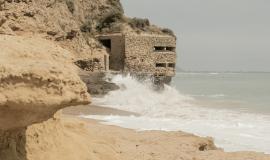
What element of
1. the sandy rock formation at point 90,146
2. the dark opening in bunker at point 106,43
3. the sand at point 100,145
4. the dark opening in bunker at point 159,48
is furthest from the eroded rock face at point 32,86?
the dark opening in bunker at point 159,48

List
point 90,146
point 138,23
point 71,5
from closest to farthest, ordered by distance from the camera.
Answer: point 90,146 < point 71,5 < point 138,23

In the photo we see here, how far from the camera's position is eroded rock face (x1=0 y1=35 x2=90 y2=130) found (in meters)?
3.00

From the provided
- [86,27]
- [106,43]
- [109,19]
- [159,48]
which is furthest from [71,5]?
[159,48]

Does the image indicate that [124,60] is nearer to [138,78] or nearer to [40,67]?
[138,78]

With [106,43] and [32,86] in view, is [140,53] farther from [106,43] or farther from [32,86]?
[32,86]

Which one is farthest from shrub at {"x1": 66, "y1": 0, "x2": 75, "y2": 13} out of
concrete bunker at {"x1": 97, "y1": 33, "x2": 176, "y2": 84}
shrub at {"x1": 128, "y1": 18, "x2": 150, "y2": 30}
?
shrub at {"x1": 128, "y1": 18, "x2": 150, "y2": 30}

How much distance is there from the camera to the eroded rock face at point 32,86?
3.00 m

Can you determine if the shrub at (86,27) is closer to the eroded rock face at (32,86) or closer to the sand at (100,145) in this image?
the sand at (100,145)

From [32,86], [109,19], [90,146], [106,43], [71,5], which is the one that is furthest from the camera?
[109,19]

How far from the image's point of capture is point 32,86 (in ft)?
10.1

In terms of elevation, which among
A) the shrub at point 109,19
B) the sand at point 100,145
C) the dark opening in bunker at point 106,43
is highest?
the shrub at point 109,19

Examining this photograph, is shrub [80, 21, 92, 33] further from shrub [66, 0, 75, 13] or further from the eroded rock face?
the eroded rock face

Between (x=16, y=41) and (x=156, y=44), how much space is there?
22250 mm

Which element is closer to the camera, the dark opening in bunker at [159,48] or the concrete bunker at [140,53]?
the concrete bunker at [140,53]
